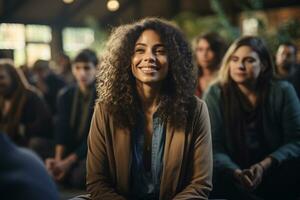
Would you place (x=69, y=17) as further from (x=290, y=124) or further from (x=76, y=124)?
(x=290, y=124)

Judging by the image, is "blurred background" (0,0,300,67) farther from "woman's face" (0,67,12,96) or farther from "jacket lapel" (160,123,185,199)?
"jacket lapel" (160,123,185,199)

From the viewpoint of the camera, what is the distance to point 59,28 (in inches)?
512

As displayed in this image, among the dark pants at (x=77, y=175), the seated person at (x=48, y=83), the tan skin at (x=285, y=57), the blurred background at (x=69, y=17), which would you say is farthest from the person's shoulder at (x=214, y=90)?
the blurred background at (x=69, y=17)

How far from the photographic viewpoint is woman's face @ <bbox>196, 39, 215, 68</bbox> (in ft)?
11.4

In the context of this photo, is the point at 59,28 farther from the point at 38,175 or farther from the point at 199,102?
the point at 38,175

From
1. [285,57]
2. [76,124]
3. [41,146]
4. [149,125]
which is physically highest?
[285,57]

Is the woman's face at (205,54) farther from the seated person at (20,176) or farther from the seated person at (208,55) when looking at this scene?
the seated person at (20,176)

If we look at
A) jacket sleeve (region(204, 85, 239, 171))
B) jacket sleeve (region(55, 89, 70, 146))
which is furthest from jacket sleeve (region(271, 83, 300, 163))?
jacket sleeve (region(55, 89, 70, 146))

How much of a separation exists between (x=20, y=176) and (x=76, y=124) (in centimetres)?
252

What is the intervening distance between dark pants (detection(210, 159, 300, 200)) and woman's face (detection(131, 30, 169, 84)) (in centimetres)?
79

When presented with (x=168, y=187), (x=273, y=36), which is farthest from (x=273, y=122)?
(x=273, y=36)

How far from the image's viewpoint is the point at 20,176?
0.97 m

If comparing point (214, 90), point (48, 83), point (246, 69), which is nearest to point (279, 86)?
point (246, 69)

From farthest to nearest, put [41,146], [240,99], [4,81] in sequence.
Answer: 1. [41,146]
2. [4,81]
3. [240,99]
